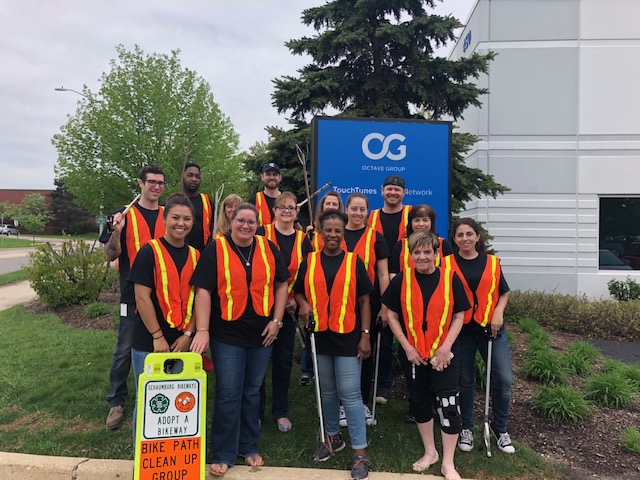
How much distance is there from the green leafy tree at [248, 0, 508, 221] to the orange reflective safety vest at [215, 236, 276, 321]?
398cm

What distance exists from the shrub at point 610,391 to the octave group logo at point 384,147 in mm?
3295

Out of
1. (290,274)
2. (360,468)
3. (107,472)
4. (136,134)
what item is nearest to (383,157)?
(290,274)

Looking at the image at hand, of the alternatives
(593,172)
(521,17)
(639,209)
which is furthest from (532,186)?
(521,17)

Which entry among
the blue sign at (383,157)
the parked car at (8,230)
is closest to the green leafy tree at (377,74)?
the blue sign at (383,157)

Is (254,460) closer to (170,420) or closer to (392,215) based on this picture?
(170,420)

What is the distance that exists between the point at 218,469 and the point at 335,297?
58.7 inches

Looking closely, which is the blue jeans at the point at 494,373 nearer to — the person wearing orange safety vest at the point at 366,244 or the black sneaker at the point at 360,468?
the person wearing orange safety vest at the point at 366,244

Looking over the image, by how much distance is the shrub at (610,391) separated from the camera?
15.2ft

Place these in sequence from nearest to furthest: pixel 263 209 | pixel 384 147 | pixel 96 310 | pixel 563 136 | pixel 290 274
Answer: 1. pixel 290 274
2. pixel 263 209
3. pixel 384 147
4. pixel 96 310
5. pixel 563 136

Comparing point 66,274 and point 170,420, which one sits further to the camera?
point 66,274

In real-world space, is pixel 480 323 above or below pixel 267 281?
below

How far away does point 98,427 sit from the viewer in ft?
13.4

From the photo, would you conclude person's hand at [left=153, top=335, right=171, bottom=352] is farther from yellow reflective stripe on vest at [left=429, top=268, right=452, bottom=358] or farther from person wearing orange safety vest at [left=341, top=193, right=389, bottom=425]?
yellow reflective stripe on vest at [left=429, top=268, right=452, bottom=358]

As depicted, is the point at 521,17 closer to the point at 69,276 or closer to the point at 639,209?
the point at 639,209
